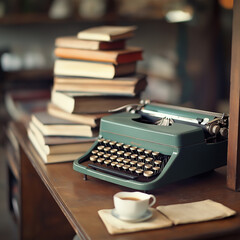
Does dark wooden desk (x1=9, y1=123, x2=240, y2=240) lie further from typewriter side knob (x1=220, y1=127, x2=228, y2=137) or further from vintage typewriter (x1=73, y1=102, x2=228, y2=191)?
typewriter side knob (x1=220, y1=127, x2=228, y2=137)

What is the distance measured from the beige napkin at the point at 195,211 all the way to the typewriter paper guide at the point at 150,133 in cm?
21

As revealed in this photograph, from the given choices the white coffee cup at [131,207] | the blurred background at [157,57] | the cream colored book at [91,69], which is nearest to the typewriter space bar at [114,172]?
the white coffee cup at [131,207]

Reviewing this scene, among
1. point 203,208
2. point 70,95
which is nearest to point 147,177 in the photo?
point 203,208

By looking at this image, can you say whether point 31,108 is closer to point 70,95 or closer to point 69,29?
point 70,95

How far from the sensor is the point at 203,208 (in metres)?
1.31

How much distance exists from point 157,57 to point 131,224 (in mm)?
4266

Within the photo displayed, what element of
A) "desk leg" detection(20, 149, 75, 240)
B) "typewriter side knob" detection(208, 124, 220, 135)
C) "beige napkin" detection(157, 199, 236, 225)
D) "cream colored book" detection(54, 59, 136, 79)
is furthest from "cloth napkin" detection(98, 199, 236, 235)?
"desk leg" detection(20, 149, 75, 240)

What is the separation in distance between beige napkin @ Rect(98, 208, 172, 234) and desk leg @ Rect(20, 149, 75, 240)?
47.6 inches

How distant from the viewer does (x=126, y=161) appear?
5.09 ft

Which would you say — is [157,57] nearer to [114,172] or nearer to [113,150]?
[113,150]

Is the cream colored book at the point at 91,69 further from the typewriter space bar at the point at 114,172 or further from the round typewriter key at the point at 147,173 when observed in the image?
the round typewriter key at the point at 147,173

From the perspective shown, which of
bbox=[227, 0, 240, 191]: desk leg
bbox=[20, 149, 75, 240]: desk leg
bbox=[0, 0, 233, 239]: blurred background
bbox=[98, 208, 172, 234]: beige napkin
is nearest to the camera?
bbox=[98, 208, 172, 234]: beige napkin

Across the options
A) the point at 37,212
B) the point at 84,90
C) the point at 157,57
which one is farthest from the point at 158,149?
the point at 157,57

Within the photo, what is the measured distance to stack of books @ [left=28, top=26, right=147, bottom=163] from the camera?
1.88m
